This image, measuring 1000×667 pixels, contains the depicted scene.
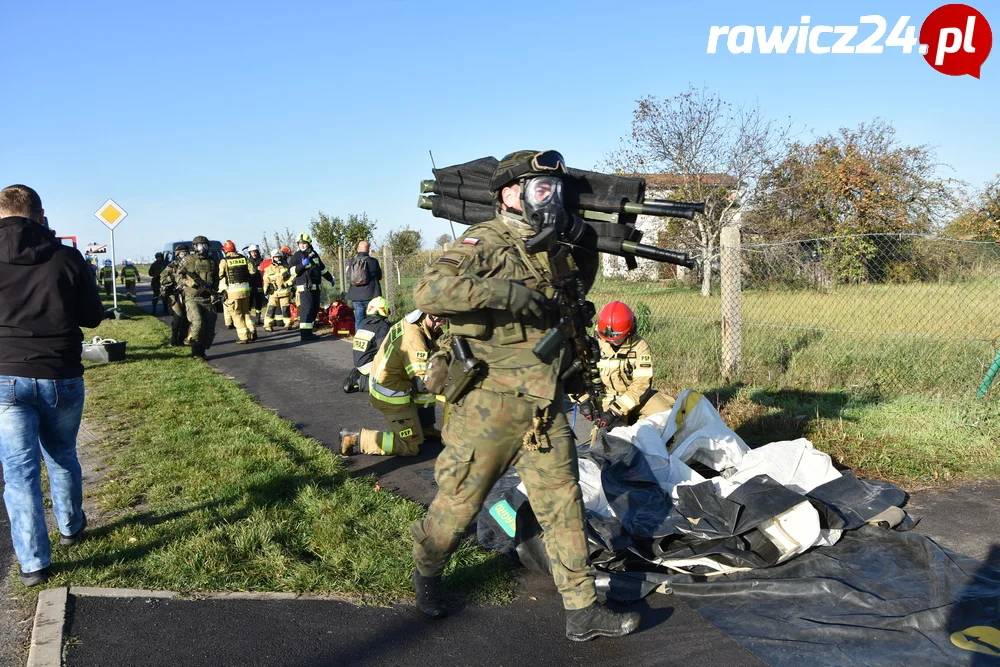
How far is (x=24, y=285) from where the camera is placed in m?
3.78

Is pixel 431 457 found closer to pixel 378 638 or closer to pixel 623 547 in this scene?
pixel 623 547

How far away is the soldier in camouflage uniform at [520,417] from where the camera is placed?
3.25 metres

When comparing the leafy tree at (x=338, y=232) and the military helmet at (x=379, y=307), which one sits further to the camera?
the leafy tree at (x=338, y=232)

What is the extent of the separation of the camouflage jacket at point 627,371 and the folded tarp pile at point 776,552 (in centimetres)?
109

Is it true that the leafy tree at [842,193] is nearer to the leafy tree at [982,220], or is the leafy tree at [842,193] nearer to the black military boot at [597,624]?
the leafy tree at [982,220]

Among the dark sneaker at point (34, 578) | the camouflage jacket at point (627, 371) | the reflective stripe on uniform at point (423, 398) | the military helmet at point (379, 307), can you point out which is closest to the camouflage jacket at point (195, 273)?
the military helmet at point (379, 307)

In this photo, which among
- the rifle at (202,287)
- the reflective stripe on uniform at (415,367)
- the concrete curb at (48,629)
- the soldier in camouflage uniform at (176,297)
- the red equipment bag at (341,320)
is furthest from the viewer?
the red equipment bag at (341,320)

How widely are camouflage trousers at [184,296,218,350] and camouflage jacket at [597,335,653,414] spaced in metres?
8.05

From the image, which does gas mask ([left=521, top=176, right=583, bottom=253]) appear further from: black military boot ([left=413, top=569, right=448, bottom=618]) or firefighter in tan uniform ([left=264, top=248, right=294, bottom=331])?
firefighter in tan uniform ([left=264, top=248, right=294, bottom=331])

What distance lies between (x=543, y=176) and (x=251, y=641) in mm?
2435

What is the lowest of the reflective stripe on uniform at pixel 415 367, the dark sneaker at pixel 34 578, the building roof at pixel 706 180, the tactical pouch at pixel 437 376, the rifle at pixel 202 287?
the dark sneaker at pixel 34 578

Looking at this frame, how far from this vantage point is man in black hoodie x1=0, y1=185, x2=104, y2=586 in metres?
3.72

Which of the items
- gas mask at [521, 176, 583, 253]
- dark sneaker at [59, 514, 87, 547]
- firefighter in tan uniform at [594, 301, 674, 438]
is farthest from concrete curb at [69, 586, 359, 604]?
firefighter in tan uniform at [594, 301, 674, 438]

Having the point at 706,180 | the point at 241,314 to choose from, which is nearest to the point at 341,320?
the point at 241,314
